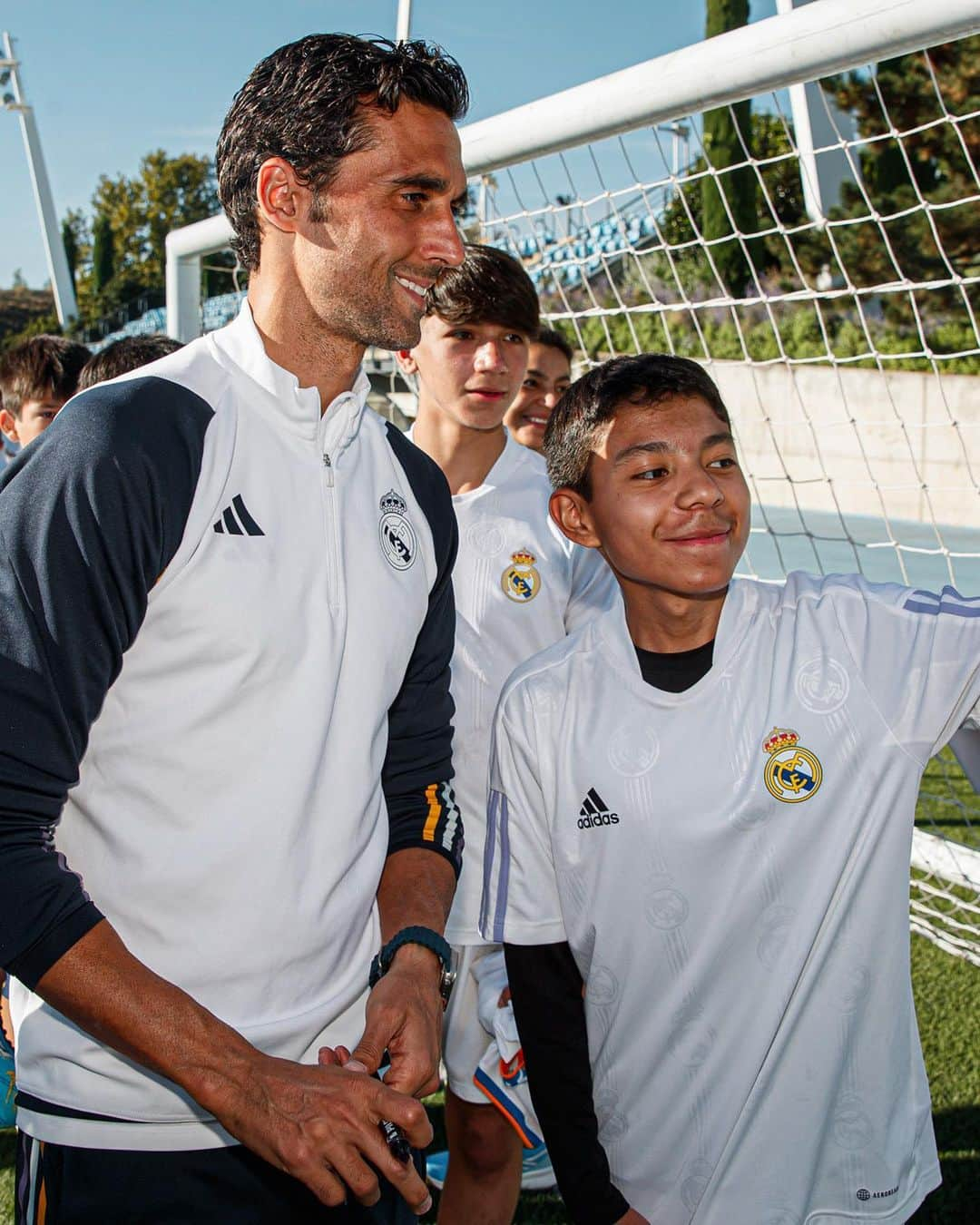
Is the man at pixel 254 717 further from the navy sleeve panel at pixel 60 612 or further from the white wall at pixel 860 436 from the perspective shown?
the white wall at pixel 860 436

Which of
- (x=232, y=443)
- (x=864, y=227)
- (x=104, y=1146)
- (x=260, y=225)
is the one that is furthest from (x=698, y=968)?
(x=864, y=227)

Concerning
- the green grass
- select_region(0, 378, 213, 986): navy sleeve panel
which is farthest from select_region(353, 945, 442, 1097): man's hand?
the green grass

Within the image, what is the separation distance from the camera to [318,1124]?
119cm

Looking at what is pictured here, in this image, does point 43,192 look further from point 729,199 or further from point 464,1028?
point 464,1028

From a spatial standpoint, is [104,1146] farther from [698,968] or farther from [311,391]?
[311,391]

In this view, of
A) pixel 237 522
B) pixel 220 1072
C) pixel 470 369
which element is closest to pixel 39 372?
pixel 470 369

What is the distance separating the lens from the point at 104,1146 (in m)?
1.39

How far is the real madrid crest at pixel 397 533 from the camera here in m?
1.66

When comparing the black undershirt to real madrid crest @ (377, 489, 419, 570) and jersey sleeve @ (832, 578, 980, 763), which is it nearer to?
jersey sleeve @ (832, 578, 980, 763)

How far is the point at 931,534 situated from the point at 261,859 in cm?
1201

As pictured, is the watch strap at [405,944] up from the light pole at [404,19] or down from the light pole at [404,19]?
down

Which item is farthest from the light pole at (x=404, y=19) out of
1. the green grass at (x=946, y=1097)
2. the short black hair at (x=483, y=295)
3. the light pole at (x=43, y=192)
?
the light pole at (x=43, y=192)

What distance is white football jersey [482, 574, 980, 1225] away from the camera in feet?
5.18

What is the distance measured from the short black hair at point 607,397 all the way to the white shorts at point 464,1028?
1.13 m
